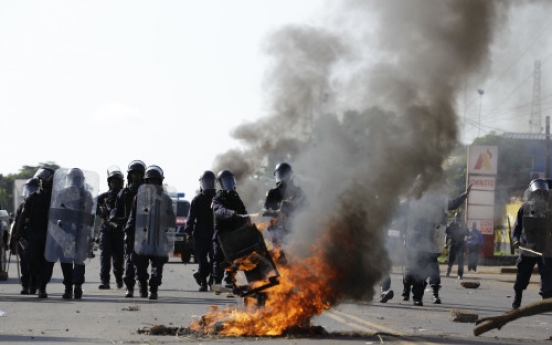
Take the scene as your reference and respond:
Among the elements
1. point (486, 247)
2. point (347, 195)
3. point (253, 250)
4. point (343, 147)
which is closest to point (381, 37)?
point (343, 147)

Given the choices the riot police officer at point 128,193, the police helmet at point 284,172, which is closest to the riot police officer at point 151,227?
the riot police officer at point 128,193

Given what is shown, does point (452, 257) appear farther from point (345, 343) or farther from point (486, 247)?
Answer: point (345, 343)

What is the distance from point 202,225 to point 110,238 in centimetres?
170

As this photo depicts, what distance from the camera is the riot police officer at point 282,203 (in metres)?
12.4

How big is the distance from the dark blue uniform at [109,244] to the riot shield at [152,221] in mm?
2133

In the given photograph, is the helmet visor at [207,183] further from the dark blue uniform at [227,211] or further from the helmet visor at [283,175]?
the helmet visor at [283,175]

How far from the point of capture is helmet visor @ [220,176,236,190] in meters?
14.2

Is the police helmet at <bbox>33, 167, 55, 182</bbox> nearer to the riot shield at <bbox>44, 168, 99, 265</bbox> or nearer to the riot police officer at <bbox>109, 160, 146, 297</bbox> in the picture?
the riot shield at <bbox>44, 168, 99, 265</bbox>

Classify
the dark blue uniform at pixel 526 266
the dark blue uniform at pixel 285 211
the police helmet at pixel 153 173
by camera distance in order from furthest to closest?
the police helmet at pixel 153 173, the dark blue uniform at pixel 526 266, the dark blue uniform at pixel 285 211

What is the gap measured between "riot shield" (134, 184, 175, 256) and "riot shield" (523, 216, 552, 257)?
5.63 m

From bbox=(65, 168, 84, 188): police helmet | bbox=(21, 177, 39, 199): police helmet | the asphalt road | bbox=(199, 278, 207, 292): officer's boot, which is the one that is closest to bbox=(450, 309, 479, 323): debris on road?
the asphalt road

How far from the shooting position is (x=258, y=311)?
11.2 m

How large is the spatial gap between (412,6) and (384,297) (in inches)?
218

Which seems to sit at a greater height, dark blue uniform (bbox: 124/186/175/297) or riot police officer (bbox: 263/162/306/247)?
riot police officer (bbox: 263/162/306/247)
